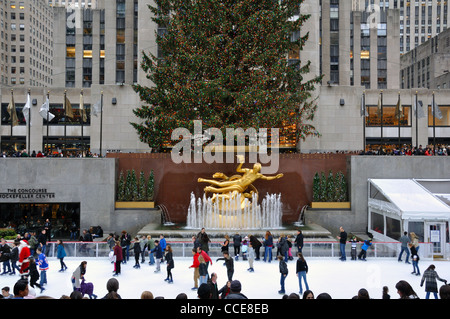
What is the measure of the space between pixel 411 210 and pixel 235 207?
8.72 metres

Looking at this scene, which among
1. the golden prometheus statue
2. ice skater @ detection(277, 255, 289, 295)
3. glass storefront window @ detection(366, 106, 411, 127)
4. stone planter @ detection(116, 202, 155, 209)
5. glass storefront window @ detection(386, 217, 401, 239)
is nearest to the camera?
ice skater @ detection(277, 255, 289, 295)

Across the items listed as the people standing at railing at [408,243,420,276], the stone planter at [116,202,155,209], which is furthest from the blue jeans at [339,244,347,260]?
the stone planter at [116,202,155,209]

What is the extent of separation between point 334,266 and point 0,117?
38.8 metres

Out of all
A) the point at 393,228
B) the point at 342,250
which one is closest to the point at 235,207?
the point at 342,250

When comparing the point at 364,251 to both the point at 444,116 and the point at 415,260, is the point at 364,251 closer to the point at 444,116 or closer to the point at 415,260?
the point at 415,260

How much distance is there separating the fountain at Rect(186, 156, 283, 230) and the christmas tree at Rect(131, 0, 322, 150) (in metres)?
4.68

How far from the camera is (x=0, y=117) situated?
4253 cm

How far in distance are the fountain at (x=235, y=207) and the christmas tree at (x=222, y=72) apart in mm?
4680

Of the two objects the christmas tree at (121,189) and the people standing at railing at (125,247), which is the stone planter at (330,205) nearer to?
the christmas tree at (121,189)

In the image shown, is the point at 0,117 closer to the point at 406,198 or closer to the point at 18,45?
the point at 406,198

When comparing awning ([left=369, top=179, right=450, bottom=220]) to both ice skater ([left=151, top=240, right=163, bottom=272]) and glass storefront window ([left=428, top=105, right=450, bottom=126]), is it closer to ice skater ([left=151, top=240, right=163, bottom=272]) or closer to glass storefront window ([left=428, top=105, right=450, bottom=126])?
ice skater ([left=151, top=240, right=163, bottom=272])

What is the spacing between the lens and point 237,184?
2311cm

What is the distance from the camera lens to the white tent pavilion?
19203mm

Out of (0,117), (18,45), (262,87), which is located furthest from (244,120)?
(18,45)
